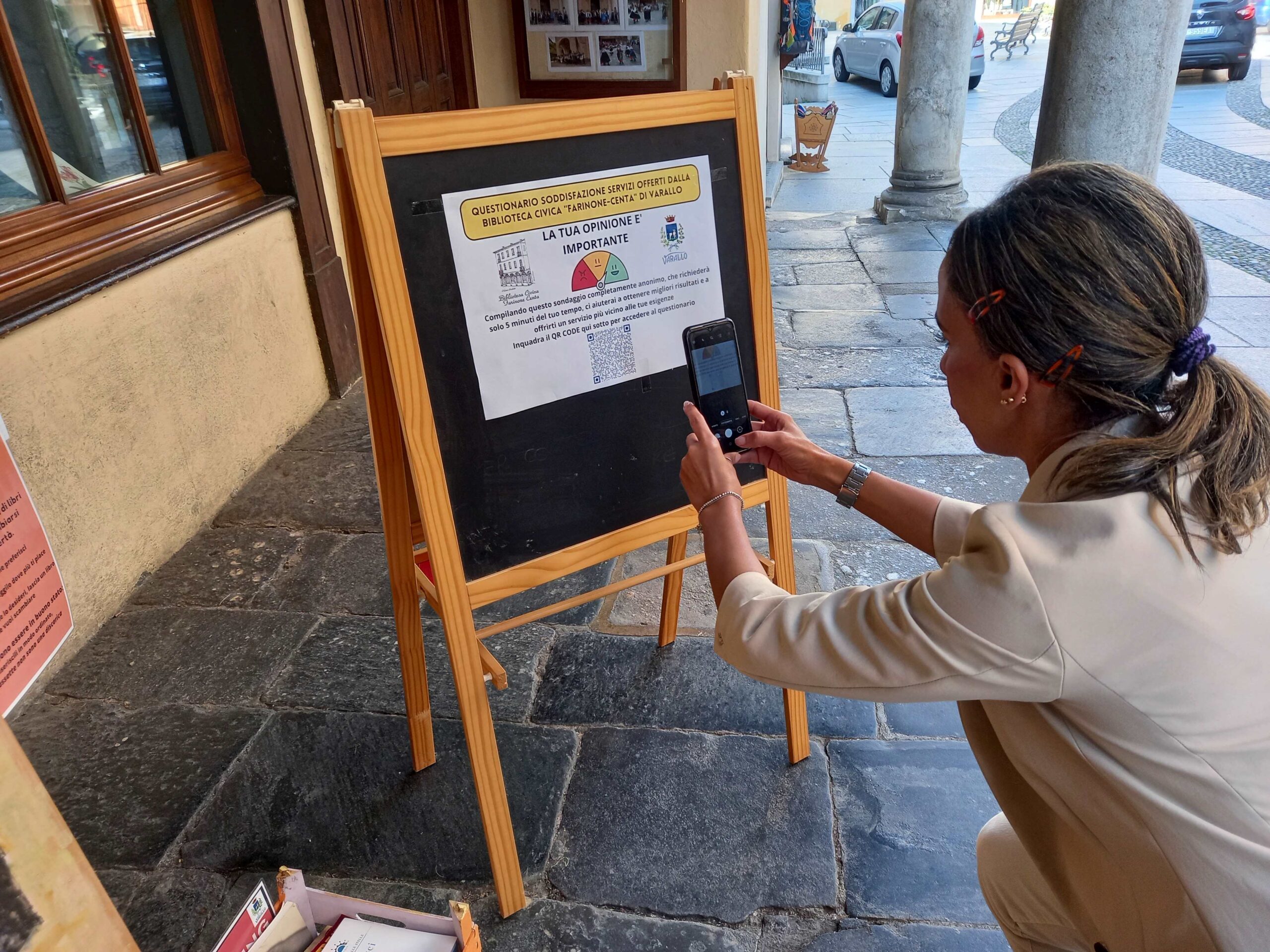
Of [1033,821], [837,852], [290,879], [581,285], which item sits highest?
[581,285]

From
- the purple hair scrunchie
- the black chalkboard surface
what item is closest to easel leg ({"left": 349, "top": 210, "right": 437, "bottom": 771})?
the black chalkboard surface

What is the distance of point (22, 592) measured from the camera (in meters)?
0.89

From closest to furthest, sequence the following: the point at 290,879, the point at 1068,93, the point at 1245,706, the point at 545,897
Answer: the point at 1245,706 → the point at 290,879 → the point at 545,897 → the point at 1068,93

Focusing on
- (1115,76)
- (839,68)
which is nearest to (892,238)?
(1115,76)

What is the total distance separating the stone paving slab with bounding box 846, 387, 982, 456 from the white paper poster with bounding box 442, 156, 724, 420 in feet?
7.25

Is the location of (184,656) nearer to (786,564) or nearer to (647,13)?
(786,564)

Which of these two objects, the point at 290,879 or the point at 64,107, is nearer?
the point at 290,879

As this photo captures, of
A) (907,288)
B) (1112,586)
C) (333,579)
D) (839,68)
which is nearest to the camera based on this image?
(1112,586)

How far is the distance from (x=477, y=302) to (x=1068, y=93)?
4.09 metres

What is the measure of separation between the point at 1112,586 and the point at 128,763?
2401mm

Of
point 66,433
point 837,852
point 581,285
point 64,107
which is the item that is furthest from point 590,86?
point 837,852

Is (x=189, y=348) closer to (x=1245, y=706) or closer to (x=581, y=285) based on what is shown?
(x=581, y=285)

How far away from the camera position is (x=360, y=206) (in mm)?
1427

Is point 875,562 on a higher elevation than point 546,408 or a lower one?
lower
